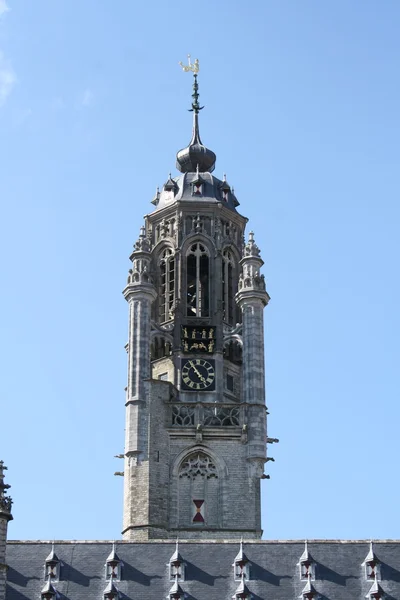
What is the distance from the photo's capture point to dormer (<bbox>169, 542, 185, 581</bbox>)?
70.8m

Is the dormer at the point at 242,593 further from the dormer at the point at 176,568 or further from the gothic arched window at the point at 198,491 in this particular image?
the gothic arched window at the point at 198,491

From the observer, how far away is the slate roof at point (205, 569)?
70.1 m

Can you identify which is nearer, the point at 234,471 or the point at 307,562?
the point at 307,562

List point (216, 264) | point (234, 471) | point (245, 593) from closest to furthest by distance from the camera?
1. point (245, 593)
2. point (234, 471)
3. point (216, 264)

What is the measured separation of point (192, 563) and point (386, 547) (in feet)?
27.5

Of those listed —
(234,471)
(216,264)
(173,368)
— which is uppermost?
(216,264)

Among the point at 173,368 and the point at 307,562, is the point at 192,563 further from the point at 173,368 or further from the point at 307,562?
the point at 173,368

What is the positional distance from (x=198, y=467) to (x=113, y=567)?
1654cm

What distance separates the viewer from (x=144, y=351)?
8875 cm

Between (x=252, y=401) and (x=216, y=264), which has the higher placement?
(x=216, y=264)

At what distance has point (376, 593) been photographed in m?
69.4

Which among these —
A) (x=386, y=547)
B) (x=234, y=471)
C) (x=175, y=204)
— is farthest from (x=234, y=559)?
(x=175, y=204)

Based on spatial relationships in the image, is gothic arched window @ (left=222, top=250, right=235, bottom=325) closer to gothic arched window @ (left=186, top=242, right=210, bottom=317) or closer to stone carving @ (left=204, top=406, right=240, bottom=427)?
gothic arched window @ (left=186, top=242, right=210, bottom=317)

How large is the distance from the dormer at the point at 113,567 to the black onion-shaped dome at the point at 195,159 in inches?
1273
